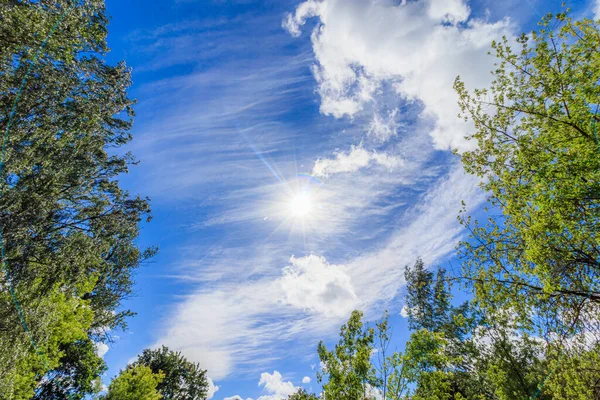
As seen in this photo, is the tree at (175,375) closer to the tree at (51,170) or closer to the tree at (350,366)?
the tree at (51,170)

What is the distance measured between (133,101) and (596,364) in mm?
19031

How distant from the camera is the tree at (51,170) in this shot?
812 centimetres

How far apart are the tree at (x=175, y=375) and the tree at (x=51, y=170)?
65.3ft

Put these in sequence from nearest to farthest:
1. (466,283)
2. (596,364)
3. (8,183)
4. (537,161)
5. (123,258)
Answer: (537,161) < (596,364) < (466,283) < (8,183) < (123,258)

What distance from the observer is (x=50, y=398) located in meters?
19.3

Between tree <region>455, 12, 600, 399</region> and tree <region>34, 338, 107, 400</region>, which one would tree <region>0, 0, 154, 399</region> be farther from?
tree <region>455, 12, 600, 399</region>

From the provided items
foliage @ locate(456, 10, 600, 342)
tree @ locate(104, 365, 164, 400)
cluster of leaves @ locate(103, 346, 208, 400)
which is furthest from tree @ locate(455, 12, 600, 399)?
cluster of leaves @ locate(103, 346, 208, 400)

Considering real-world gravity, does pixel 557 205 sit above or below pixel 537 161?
below

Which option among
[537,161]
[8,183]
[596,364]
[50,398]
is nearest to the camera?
[537,161]

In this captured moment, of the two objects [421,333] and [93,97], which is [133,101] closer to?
[93,97]

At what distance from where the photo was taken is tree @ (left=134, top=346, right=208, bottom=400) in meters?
29.4

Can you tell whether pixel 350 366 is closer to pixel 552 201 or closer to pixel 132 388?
pixel 552 201

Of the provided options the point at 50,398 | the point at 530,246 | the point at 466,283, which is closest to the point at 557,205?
the point at 530,246

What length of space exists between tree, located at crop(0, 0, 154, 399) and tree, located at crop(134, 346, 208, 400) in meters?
19.9
